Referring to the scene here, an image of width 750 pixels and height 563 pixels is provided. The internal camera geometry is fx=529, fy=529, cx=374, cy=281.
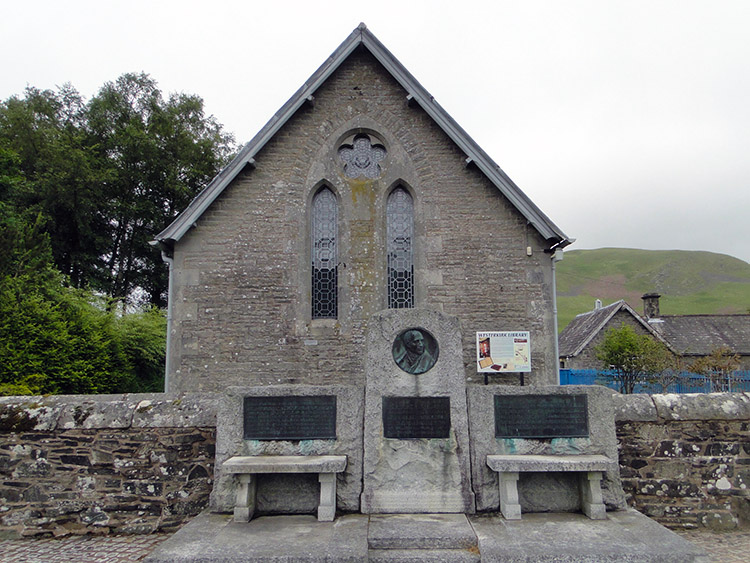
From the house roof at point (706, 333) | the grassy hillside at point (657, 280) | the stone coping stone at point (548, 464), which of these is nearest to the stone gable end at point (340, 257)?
the stone coping stone at point (548, 464)

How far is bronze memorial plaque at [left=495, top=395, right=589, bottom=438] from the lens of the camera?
5.71 m

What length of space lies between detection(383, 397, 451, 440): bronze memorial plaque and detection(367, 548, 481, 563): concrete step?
1190mm

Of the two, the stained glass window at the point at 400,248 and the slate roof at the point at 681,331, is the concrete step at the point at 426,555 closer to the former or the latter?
the stained glass window at the point at 400,248

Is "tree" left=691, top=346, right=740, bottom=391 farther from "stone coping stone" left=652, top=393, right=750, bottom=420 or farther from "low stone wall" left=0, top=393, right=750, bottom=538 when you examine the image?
"low stone wall" left=0, top=393, right=750, bottom=538

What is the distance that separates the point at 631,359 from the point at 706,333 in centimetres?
1271

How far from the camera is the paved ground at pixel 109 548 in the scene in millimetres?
5207

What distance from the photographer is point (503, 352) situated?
35.6 feet

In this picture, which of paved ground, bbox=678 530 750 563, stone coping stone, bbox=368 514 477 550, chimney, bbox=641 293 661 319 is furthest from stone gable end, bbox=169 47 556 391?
chimney, bbox=641 293 661 319

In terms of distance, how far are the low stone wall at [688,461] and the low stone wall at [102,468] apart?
4.96 meters

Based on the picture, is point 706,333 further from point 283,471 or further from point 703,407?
point 283,471

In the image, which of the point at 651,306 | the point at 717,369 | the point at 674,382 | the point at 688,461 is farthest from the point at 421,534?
the point at 651,306

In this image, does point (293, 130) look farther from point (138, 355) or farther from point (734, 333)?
point (734, 333)

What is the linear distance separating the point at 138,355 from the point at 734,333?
33.5m

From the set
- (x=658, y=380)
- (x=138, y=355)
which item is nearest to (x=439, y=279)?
(x=138, y=355)
